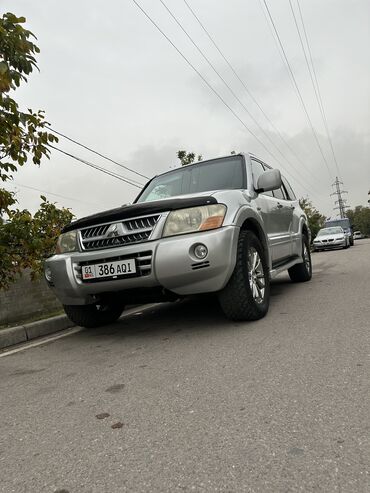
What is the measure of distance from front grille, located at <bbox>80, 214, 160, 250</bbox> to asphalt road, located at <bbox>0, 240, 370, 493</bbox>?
0.91m

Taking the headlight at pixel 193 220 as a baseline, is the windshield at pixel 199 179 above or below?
above

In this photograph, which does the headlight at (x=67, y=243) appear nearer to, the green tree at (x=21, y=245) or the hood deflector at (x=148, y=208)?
the hood deflector at (x=148, y=208)

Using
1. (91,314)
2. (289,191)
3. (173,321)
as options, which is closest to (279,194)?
(289,191)

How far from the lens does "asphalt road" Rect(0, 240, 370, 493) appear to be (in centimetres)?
158

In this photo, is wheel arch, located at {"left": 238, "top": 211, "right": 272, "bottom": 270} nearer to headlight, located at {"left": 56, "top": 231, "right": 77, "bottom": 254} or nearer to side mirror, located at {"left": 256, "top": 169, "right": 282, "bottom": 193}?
side mirror, located at {"left": 256, "top": 169, "right": 282, "bottom": 193}

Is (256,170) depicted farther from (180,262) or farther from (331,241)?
(331,241)

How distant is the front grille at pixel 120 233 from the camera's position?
362 cm

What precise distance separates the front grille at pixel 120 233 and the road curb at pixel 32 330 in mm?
1474

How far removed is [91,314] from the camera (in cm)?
451

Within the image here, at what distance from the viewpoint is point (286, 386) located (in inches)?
91.3

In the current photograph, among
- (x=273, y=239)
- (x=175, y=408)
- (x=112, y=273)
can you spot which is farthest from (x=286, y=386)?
(x=273, y=239)

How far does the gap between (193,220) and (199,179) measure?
151 centimetres

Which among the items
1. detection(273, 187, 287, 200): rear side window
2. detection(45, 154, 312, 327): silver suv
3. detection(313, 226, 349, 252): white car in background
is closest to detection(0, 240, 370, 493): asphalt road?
detection(45, 154, 312, 327): silver suv

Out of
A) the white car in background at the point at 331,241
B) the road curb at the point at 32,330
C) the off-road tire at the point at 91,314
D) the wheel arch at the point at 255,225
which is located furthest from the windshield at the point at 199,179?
the white car in background at the point at 331,241
